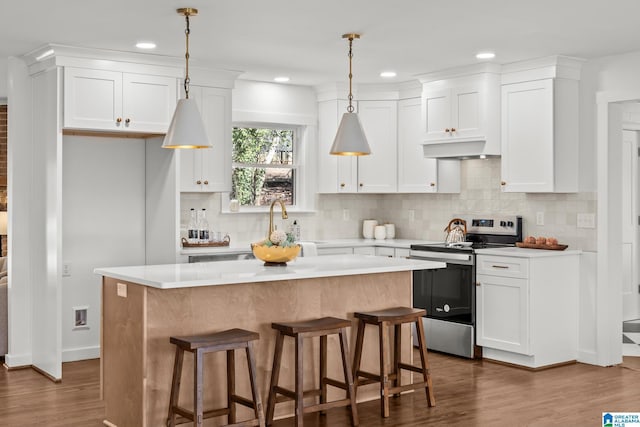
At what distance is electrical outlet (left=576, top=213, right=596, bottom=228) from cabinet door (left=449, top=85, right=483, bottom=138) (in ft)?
3.47

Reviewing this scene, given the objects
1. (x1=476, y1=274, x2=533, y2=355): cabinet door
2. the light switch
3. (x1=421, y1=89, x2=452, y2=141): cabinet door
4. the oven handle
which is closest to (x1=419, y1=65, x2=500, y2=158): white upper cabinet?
(x1=421, y1=89, x2=452, y2=141): cabinet door

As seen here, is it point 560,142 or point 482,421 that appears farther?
point 560,142

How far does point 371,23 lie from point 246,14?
31.5 inches

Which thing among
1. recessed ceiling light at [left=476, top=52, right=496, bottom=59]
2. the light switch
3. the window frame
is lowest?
the light switch

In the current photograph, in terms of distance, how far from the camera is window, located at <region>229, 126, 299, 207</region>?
7.19m

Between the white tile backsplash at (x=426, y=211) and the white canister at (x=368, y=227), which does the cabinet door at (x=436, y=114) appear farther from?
the white canister at (x=368, y=227)

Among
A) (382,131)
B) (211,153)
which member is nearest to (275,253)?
(211,153)

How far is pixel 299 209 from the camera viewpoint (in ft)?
24.5

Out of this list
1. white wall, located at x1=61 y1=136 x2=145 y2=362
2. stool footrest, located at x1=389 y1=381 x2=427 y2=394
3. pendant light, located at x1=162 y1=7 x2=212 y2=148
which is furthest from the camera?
white wall, located at x1=61 y1=136 x2=145 y2=362

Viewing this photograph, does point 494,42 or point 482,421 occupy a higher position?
point 494,42

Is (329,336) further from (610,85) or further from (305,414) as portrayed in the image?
(610,85)

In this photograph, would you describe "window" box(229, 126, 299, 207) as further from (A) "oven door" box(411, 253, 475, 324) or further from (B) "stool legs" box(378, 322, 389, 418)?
(B) "stool legs" box(378, 322, 389, 418)

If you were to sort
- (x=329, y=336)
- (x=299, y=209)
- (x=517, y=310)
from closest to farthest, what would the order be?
(x=329, y=336) < (x=517, y=310) < (x=299, y=209)

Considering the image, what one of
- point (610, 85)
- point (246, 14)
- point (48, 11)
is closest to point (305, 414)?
point (246, 14)
